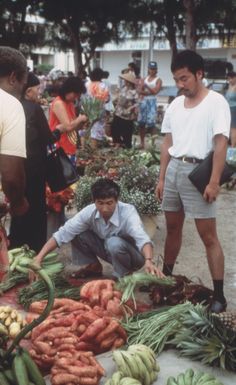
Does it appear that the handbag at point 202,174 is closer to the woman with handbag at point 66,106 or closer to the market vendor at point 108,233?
the market vendor at point 108,233

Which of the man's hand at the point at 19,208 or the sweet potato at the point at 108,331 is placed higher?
the man's hand at the point at 19,208

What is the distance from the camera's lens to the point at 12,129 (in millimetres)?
3297

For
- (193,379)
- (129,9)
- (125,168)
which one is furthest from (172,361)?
(129,9)

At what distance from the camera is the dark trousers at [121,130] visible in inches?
486

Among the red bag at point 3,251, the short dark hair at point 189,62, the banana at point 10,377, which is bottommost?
the banana at point 10,377

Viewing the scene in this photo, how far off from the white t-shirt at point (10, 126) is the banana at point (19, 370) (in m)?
1.14

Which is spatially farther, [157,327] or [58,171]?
[58,171]

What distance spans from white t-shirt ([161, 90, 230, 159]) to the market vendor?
2.25 ft

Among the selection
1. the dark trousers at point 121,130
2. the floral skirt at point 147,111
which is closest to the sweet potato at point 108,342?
the dark trousers at point 121,130

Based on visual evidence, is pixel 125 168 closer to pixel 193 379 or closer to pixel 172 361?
pixel 172 361

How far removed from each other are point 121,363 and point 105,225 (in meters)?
1.78

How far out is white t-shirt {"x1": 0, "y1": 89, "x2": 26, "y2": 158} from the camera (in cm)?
327

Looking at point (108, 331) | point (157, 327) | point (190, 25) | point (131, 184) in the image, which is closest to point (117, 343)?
point (108, 331)

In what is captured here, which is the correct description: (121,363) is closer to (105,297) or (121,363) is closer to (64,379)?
(64,379)
